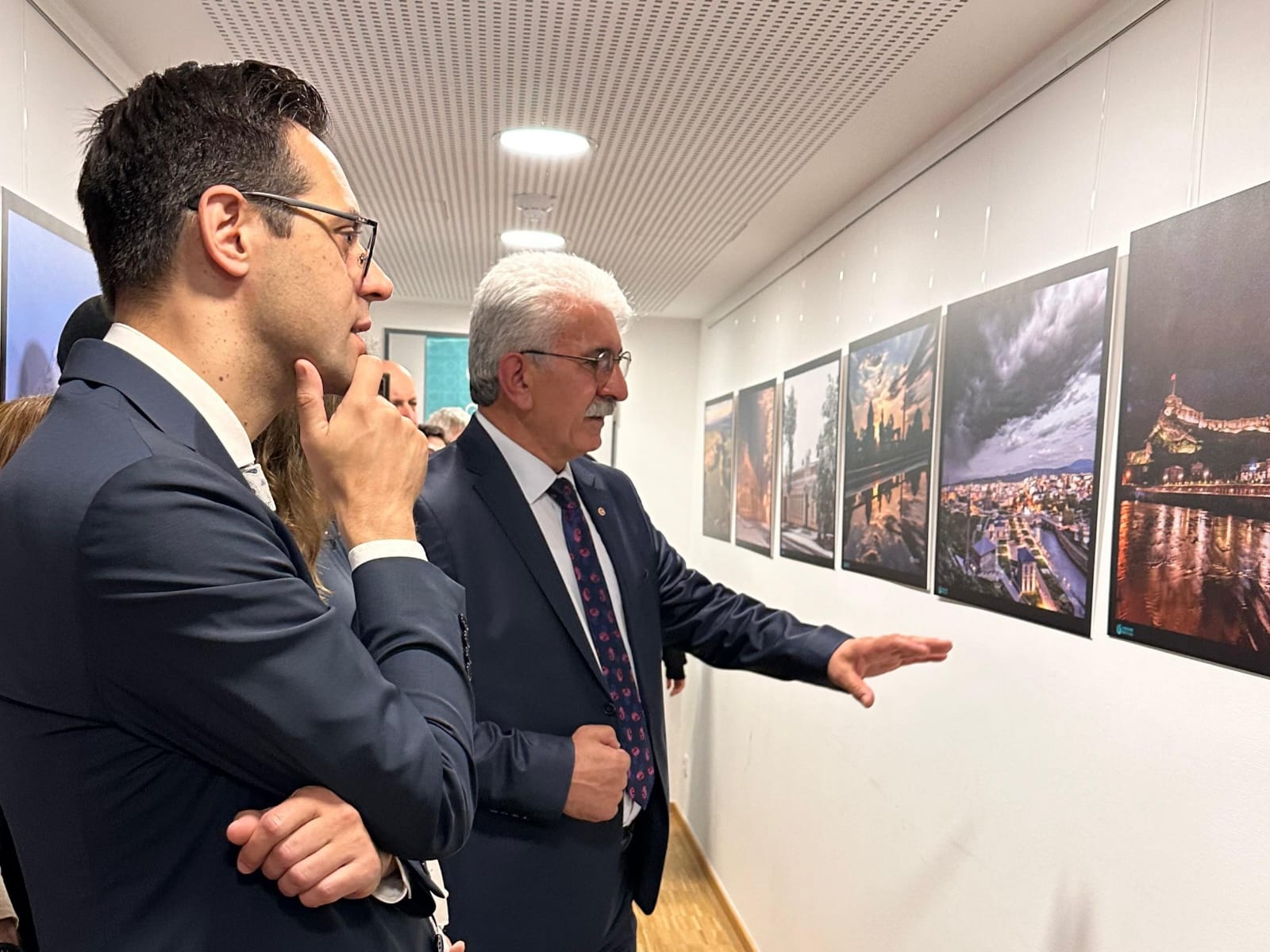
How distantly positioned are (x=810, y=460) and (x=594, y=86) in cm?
184

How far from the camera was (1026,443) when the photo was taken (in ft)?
7.00

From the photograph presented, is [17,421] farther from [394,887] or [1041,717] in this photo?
[1041,717]

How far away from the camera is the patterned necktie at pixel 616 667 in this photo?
69.2 inches

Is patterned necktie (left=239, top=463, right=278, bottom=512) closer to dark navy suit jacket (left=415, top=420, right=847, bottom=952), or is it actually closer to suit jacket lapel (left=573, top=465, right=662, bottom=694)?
dark navy suit jacket (left=415, top=420, right=847, bottom=952)

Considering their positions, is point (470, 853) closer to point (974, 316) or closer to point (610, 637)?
point (610, 637)

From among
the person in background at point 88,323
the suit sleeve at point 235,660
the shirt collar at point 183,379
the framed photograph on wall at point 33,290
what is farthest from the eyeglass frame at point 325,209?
the framed photograph on wall at point 33,290

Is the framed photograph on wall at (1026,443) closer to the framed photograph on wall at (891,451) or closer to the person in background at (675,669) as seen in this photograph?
the framed photograph on wall at (891,451)

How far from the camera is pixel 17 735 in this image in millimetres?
775

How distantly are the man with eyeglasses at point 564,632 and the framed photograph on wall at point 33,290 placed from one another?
32.8 inches

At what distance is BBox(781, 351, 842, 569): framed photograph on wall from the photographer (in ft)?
11.5

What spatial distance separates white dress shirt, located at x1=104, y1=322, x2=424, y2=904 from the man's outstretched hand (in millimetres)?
1114

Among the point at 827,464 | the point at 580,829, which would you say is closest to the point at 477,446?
the point at 580,829

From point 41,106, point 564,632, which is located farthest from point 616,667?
point 41,106

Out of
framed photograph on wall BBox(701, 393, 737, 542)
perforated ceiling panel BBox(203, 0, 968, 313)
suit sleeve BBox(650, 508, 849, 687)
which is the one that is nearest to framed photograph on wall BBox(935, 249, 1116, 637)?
suit sleeve BBox(650, 508, 849, 687)
